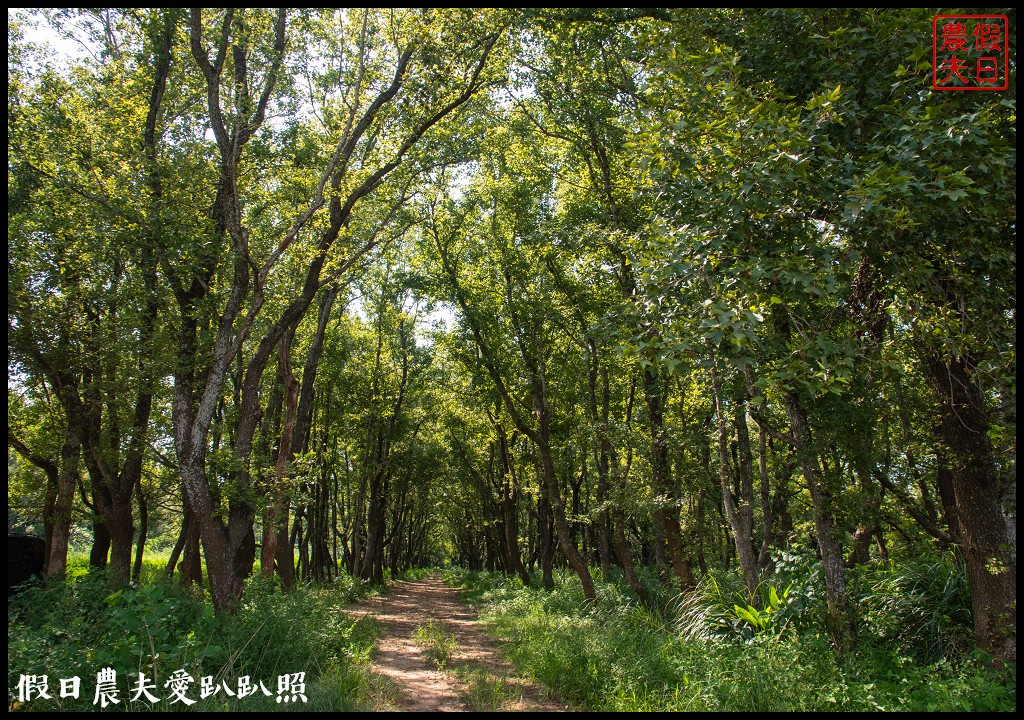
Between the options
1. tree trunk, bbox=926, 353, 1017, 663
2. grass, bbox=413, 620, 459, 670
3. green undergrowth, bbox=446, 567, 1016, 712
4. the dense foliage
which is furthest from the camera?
grass, bbox=413, 620, 459, 670

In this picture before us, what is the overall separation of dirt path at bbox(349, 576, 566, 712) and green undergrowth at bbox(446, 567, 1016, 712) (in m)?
0.42

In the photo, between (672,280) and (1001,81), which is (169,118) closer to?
(672,280)

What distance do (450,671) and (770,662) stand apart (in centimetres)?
455

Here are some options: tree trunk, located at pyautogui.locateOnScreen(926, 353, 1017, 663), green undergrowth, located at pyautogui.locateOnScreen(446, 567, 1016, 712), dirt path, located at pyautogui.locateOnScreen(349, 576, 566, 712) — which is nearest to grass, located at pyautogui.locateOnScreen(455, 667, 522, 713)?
dirt path, located at pyautogui.locateOnScreen(349, 576, 566, 712)

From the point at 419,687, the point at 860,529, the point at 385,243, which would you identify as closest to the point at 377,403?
the point at 385,243

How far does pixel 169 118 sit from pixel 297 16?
3.43m

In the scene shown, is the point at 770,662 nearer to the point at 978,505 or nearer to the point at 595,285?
the point at 978,505

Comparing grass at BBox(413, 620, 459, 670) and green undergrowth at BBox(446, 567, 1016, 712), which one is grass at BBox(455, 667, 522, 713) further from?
grass at BBox(413, 620, 459, 670)

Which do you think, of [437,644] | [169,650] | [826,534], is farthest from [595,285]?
[169,650]

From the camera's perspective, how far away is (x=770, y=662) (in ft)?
19.8

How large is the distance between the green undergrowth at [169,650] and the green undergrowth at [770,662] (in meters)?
2.68

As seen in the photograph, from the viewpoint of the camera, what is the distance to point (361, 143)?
12.4 meters

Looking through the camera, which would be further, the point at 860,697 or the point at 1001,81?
the point at 860,697

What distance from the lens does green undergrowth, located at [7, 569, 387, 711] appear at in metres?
5.50
